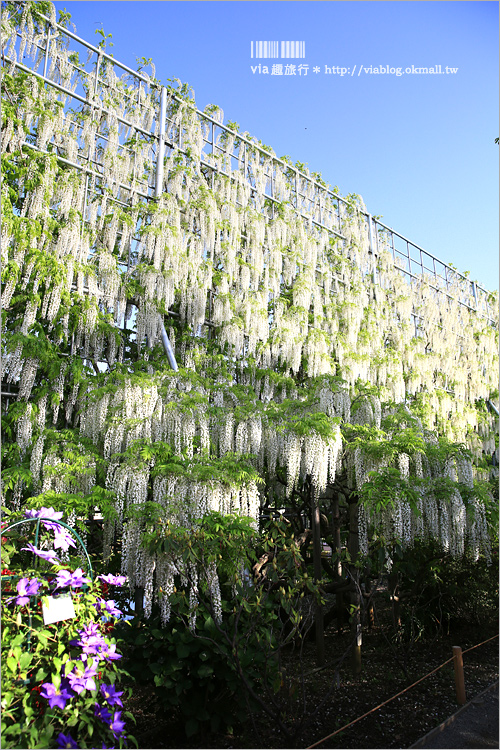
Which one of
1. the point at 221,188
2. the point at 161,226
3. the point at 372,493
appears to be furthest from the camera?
the point at 221,188

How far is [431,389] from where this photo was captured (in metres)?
12.7

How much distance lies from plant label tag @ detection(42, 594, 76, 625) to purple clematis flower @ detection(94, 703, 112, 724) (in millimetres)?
456

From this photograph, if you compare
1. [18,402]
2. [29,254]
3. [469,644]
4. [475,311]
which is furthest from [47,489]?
[475,311]

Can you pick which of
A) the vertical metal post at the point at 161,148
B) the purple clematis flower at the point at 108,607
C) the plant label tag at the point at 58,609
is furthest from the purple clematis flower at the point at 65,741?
the vertical metal post at the point at 161,148

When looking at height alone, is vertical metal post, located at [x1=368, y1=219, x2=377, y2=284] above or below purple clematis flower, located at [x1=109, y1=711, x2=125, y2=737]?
above

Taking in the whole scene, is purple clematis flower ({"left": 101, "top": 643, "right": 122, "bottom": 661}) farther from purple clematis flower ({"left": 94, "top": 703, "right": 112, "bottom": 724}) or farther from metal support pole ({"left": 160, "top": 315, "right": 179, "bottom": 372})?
metal support pole ({"left": 160, "top": 315, "right": 179, "bottom": 372})

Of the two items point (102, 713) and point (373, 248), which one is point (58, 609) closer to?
point (102, 713)

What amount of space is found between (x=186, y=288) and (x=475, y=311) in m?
12.6

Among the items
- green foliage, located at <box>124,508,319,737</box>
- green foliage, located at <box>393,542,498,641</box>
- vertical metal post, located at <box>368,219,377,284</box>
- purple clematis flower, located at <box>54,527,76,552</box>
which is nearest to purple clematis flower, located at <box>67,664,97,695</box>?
purple clematis flower, located at <box>54,527,76,552</box>

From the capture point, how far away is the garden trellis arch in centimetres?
616

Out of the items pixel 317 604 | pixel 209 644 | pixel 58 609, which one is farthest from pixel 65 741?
pixel 317 604

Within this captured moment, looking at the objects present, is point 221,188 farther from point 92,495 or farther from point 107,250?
point 92,495

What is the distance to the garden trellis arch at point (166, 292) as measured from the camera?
616 centimetres

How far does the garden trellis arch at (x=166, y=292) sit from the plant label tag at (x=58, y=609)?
7.06 ft
